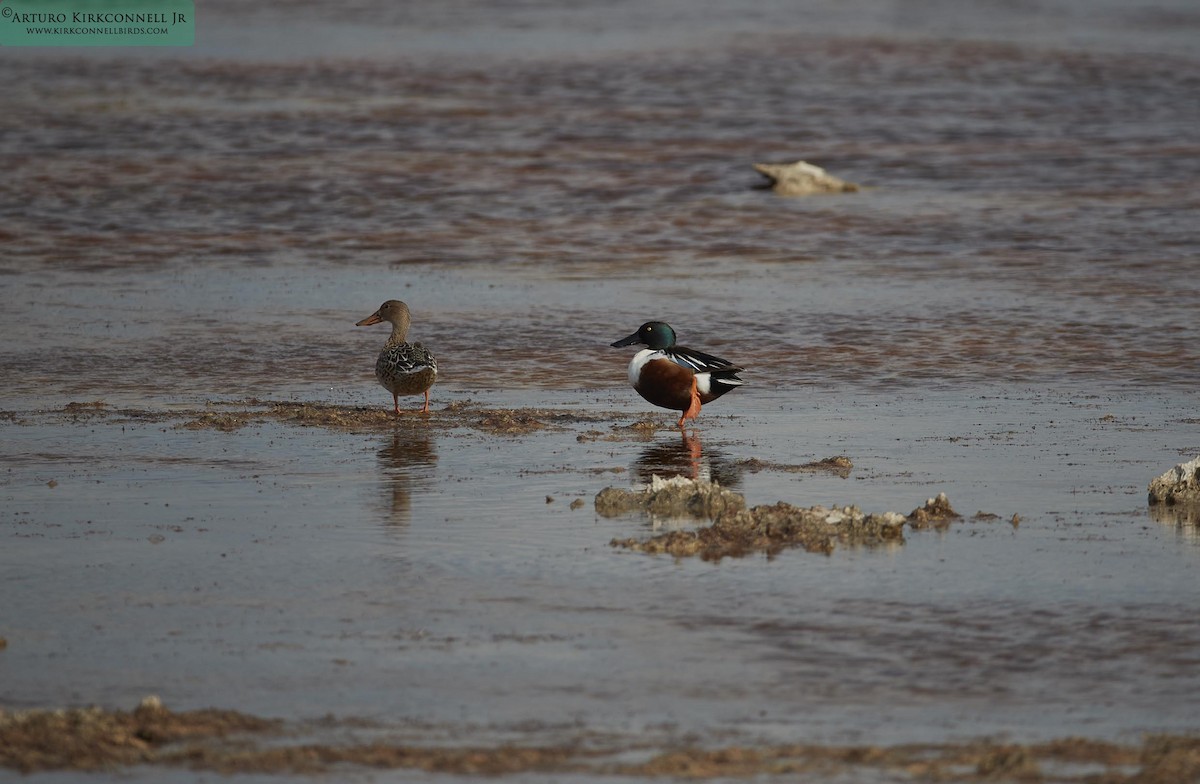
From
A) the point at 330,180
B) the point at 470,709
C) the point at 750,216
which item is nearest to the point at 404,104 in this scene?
the point at 330,180

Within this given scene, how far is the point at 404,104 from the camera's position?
92.4ft

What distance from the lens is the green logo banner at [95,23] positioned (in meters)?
39.7

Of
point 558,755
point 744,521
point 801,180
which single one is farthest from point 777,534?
point 801,180

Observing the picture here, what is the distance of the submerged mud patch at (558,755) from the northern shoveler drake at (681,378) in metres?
5.02

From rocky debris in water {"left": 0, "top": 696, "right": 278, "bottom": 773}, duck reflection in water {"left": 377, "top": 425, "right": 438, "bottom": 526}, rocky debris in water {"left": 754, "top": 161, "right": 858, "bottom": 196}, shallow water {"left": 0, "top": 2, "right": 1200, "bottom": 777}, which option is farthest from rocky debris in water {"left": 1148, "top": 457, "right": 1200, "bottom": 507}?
rocky debris in water {"left": 754, "top": 161, "right": 858, "bottom": 196}

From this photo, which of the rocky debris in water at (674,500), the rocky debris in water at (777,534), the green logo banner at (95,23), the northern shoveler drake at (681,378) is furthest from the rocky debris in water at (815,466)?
the green logo banner at (95,23)

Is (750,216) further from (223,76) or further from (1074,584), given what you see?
(223,76)

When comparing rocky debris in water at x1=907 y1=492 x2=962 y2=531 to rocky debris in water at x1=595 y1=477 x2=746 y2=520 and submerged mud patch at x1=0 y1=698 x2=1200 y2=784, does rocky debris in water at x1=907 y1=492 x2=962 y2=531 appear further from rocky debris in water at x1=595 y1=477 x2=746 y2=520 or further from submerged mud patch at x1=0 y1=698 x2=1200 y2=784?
submerged mud patch at x1=0 y1=698 x2=1200 y2=784

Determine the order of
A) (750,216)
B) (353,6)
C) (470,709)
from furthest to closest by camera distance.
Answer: (353,6) → (750,216) → (470,709)

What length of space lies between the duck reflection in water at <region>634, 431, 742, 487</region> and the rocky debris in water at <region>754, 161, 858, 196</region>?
1094cm

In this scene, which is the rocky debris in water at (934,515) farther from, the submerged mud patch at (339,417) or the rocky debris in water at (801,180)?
the rocky debris in water at (801,180)

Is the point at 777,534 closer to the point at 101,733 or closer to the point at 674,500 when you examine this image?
the point at 674,500

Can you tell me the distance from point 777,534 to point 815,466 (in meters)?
1.53

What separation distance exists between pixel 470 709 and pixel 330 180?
52.5 ft
